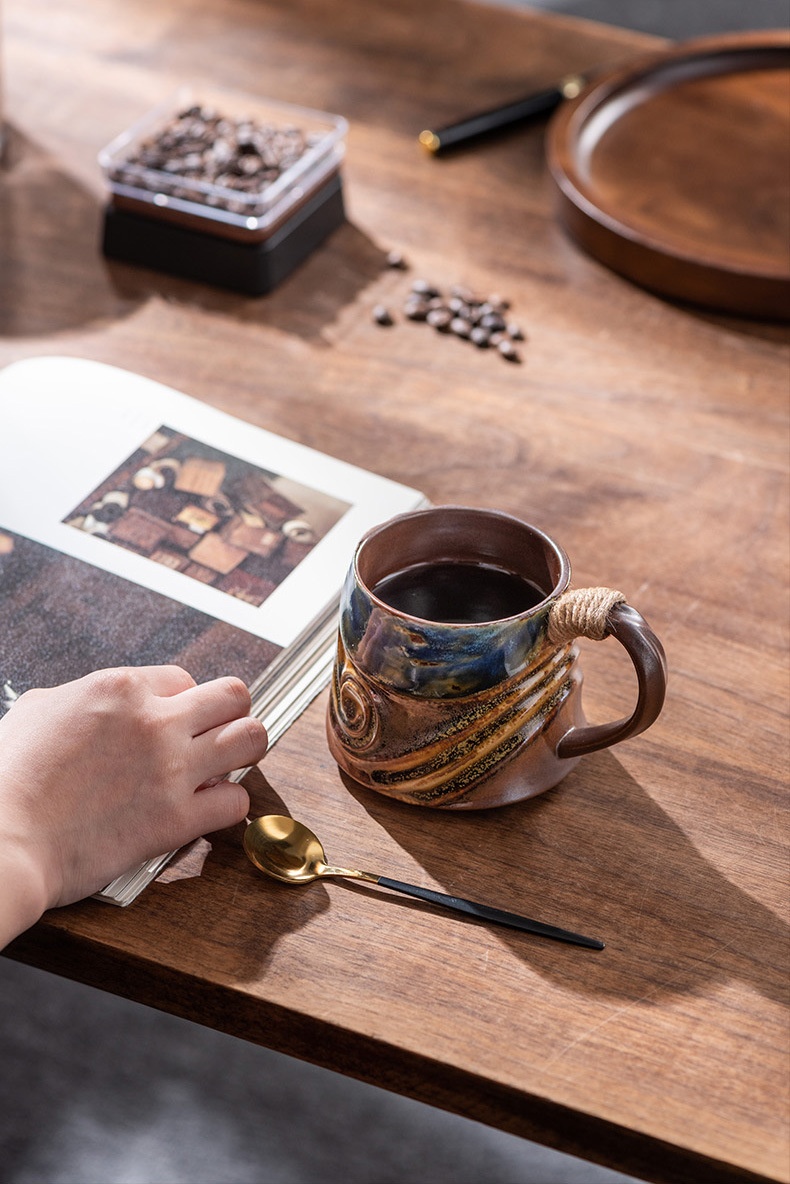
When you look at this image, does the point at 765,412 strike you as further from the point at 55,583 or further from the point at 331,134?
the point at 55,583

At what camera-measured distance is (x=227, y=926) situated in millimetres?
605

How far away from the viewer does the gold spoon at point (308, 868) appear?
1.98ft

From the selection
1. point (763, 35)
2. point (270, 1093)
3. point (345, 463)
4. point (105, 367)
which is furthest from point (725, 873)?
point (763, 35)

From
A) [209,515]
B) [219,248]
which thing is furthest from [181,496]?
[219,248]

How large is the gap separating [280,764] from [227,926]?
11 centimetres

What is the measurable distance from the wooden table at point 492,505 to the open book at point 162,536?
47 millimetres

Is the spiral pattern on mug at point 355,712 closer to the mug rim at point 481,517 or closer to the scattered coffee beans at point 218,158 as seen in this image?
the mug rim at point 481,517

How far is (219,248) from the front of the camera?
3.36 ft

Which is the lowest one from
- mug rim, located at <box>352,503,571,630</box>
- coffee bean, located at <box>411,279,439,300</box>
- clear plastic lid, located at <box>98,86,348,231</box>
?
coffee bean, located at <box>411,279,439,300</box>

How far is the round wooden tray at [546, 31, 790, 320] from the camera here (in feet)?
3.36

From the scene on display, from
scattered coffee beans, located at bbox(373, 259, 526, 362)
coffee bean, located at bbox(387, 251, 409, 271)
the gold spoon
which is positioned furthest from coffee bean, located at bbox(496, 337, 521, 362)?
the gold spoon

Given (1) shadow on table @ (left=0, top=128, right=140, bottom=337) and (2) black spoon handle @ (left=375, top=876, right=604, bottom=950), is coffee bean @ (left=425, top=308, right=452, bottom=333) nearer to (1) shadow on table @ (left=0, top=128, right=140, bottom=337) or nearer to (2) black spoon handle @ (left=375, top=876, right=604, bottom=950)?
(1) shadow on table @ (left=0, top=128, right=140, bottom=337)

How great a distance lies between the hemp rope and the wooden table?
124 mm

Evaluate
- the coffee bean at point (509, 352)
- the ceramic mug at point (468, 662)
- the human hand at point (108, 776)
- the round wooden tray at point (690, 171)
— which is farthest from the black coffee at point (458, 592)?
the round wooden tray at point (690, 171)
